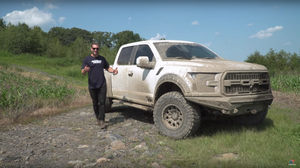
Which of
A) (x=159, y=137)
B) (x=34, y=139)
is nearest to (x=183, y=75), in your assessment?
(x=159, y=137)

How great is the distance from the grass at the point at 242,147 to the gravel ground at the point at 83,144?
36cm

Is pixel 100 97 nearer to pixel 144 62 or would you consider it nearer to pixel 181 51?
pixel 144 62

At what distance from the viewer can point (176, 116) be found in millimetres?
4680

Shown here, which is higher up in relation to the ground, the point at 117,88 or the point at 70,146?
the point at 117,88

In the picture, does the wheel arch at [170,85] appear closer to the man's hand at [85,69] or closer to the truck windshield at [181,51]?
the truck windshield at [181,51]

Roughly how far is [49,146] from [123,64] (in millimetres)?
2856

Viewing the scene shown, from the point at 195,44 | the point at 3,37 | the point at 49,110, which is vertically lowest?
the point at 49,110

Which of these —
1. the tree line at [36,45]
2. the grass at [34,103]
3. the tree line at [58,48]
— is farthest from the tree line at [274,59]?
the grass at [34,103]

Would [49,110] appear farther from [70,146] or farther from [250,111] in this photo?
[250,111]

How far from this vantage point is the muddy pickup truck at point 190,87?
167 inches

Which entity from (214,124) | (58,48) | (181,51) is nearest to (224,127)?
(214,124)

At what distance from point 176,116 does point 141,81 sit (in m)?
1.35

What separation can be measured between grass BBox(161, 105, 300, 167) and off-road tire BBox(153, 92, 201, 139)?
0.19 meters

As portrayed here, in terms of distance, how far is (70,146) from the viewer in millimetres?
4480
